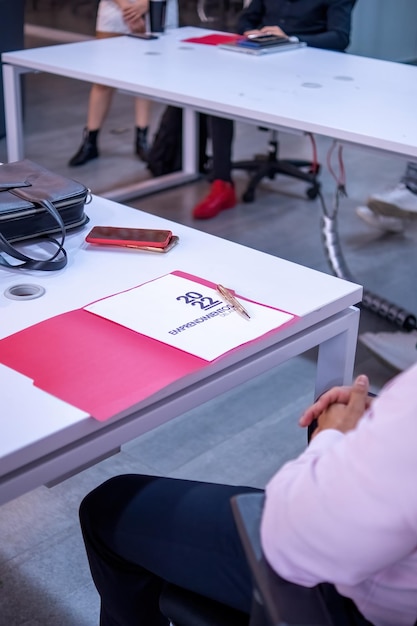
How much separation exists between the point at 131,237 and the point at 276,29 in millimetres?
2218

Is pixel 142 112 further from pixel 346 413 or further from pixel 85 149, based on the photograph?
pixel 346 413

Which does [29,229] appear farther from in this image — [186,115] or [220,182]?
[186,115]

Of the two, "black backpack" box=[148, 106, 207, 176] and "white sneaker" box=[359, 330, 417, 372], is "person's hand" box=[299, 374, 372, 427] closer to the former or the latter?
"white sneaker" box=[359, 330, 417, 372]

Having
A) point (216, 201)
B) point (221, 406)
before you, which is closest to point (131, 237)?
point (221, 406)

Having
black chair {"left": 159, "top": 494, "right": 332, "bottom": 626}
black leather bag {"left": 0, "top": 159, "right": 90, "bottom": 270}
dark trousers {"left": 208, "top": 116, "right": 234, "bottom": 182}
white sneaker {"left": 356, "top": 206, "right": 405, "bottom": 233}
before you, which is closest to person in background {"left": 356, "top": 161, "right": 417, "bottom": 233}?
white sneaker {"left": 356, "top": 206, "right": 405, "bottom": 233}

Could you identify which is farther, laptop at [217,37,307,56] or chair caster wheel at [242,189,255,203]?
chair caster wheel at [242,189,255,203]

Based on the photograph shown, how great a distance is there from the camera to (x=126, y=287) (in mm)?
1444

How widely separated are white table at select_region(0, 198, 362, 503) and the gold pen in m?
0.04

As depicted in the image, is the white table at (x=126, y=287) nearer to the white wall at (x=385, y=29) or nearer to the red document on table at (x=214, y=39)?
the red document on table at (x=214, y=39)

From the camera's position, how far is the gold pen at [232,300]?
134cm

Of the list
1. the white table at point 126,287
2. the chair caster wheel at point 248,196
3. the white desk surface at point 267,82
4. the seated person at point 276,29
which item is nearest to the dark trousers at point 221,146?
the seated person at point 276,29

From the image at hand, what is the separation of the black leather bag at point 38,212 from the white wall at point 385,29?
5215 millimetres

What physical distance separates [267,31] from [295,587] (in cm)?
302

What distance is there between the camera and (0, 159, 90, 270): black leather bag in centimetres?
150
